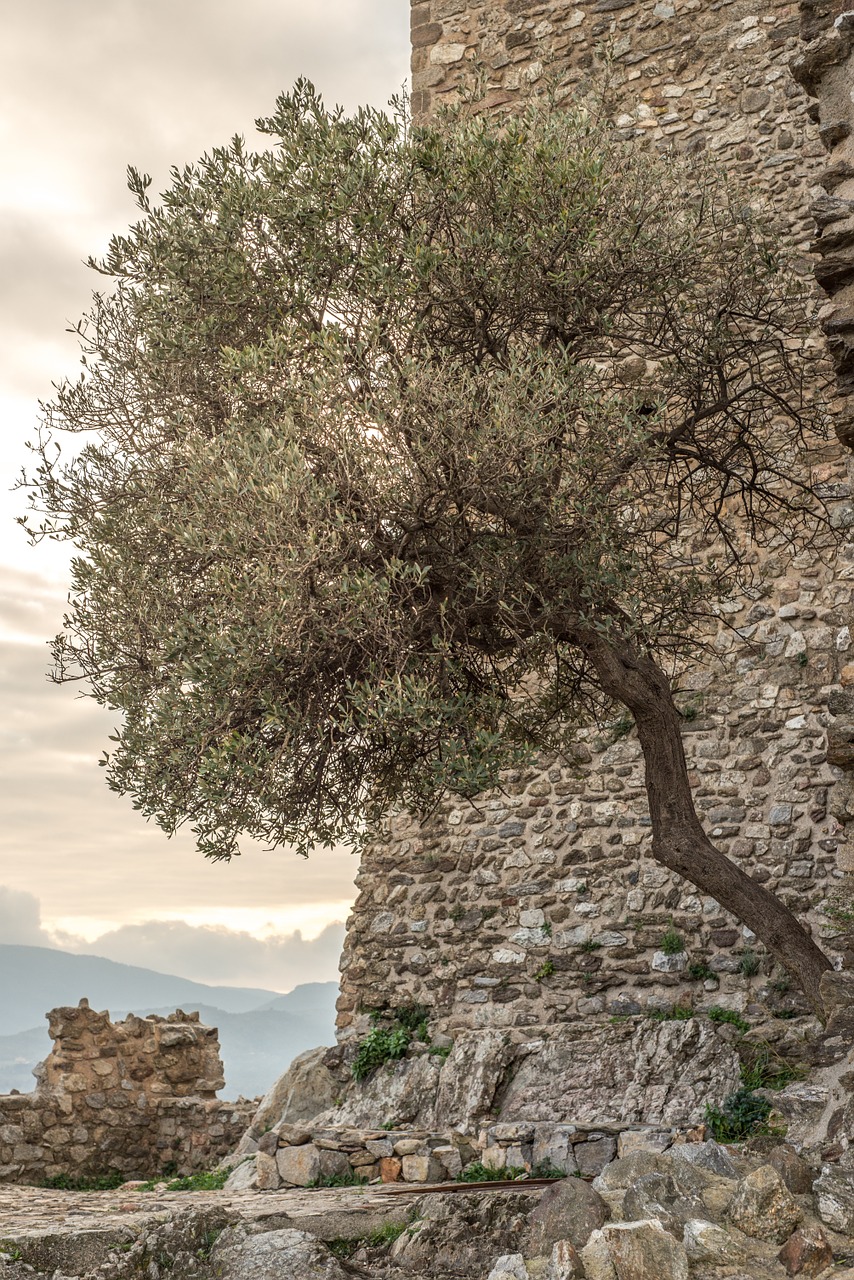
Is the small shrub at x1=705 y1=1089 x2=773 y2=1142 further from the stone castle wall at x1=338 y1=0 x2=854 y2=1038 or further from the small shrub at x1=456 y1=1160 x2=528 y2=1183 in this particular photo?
the small shrub at x1=456 y1=1160 x2=528 y2=1183

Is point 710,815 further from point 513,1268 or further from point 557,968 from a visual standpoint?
point 513,1268

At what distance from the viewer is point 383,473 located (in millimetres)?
7609

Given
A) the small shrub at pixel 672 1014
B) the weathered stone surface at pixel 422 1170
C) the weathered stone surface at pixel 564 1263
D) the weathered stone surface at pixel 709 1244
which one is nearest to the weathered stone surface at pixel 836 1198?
the weathered stone surface at pixel 709 1244

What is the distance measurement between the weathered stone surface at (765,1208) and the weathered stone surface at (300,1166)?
509cm

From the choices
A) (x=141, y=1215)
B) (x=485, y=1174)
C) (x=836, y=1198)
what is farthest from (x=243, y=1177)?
(x=836, y=1198)

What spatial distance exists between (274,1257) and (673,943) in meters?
5.10

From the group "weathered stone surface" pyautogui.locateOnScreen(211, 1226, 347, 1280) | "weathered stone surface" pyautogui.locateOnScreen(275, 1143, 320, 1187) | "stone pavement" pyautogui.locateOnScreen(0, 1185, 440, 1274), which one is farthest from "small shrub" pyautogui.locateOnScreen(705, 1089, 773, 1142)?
"weathered stone surface" pyautogui.locateOnScreen(211, 1226, 347, 1280)

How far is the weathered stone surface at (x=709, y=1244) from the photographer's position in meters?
4.79

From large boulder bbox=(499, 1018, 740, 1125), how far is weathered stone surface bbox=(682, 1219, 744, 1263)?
4474mm

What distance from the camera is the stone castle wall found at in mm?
10352

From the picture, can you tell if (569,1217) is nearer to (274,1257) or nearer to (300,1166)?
(274,1257)

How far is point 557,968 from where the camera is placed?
1098 centimetres

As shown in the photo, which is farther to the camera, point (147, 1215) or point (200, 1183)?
point (200, 1183)

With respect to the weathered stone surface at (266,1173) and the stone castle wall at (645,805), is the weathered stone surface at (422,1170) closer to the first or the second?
the weathered stone surface at (266,1173)
